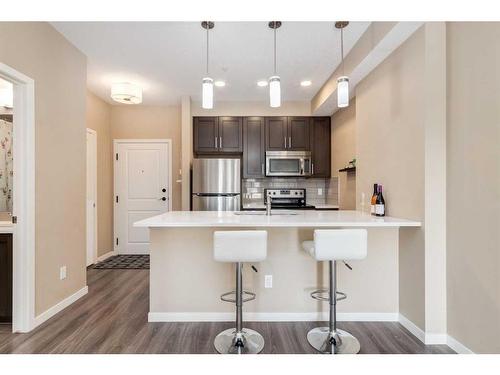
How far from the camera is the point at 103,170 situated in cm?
473

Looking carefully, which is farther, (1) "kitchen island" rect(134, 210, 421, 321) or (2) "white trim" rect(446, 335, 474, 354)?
(1) "kitchen island" rect(134, 210, 421, 321)

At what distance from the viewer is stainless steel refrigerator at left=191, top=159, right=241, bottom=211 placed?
169 inches

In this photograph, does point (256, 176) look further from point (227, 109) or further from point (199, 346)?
point (199, 346)

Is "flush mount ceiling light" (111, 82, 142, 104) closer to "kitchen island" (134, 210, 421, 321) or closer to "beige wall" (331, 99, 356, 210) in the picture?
"kitchen island" (134, 210, 421, 321)

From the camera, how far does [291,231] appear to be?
2516 mm

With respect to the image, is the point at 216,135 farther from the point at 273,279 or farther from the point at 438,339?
the point at 438,339

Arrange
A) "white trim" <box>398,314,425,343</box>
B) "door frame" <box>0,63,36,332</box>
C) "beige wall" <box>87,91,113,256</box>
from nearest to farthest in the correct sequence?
"white trim" <box>398,314,425,343</box> → "door frame" <box>0,63,36,332</box> → "beige wall" <box>87,91,113,256</box>

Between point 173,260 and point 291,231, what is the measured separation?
1086mm

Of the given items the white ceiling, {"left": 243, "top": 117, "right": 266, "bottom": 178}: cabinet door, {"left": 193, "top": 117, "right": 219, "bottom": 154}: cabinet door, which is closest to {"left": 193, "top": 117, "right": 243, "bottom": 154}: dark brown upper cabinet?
{"left": 193, "top": 117, "right": 219, "bottom": 154}: cabinet door

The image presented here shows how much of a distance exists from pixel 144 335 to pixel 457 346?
7.59 feet

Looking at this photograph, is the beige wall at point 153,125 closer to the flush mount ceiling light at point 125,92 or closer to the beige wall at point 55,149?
the flush mount ceiling light at point 125,92

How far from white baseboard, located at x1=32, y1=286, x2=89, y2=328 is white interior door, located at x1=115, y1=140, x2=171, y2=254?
1.82 metres
